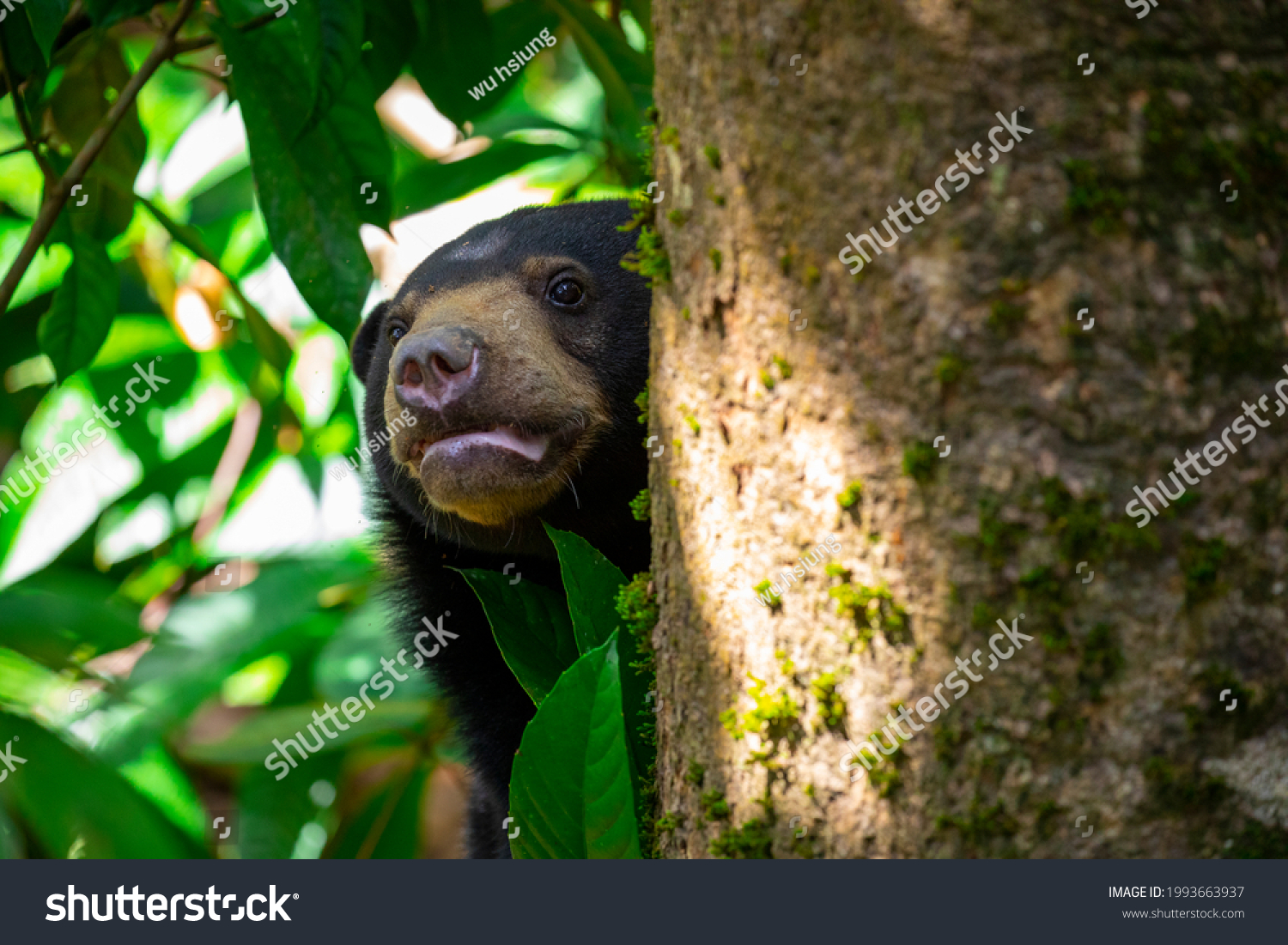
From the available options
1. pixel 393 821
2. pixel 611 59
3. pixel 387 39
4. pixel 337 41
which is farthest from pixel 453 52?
pixel 393 821

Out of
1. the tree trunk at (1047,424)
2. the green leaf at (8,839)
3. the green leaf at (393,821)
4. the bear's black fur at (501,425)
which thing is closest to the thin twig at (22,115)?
the bear's black fur at (501,425)

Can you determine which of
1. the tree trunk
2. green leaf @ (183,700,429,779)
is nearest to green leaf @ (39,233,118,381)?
green leaf @ (183,700,429,779)

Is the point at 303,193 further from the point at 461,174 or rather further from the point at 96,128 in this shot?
the point at 461,174

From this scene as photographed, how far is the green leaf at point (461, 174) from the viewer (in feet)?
14.7

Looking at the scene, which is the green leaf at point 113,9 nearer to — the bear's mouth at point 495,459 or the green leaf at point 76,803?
the bear's mouth at point 495,459

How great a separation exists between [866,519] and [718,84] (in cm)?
64

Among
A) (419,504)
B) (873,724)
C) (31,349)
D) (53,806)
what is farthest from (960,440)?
(31,349)

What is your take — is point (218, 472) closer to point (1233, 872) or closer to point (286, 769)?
point (286, 769)

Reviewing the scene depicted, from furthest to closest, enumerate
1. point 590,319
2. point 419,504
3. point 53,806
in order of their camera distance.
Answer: point 419,504 < point 590,319 < point 53,806

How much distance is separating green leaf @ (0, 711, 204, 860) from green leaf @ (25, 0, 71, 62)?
1.61m

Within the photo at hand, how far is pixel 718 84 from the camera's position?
1589 millimetres

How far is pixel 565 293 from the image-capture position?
3.28m

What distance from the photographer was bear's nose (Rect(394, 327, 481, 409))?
2.81 meters

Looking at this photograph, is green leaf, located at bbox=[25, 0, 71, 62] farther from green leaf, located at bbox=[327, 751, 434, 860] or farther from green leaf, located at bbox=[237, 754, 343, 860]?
green leaf, located at bbox=[327, 751, 434, 860]
